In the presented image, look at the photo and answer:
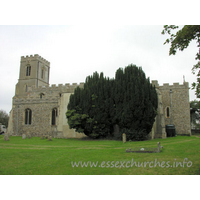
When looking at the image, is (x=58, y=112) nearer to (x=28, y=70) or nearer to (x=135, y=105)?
(x=135, y=105)

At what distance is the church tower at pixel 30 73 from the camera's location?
4524 centimetres

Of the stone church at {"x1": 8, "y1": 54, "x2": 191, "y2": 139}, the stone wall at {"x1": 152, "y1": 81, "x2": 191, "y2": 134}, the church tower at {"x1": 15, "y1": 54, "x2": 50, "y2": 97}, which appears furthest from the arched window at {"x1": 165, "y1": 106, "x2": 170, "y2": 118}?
the church tower at {"x1": 15, "y1": 54, "x2": 50, "y2": 97}

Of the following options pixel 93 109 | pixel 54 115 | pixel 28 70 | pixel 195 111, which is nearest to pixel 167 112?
pixel 195 111

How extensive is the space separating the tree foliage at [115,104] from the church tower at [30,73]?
25.9 m

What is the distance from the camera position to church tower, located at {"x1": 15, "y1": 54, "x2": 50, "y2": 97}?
4524cm

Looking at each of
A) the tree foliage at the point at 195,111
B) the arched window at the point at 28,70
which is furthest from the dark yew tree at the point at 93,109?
the arched window at the point at 28,70

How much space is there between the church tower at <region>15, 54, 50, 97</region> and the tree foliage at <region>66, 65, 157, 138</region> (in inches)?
1018

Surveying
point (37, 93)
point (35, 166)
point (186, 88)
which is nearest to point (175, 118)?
point (186, 88)

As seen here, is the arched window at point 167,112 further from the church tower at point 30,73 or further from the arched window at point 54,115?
the church tower at point 30,73

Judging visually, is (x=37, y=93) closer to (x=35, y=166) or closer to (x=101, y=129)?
(x=101, y=129)

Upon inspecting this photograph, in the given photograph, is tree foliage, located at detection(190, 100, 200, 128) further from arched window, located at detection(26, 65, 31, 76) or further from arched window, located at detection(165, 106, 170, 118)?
arched window, located at detection(26, 65, 31, 76)

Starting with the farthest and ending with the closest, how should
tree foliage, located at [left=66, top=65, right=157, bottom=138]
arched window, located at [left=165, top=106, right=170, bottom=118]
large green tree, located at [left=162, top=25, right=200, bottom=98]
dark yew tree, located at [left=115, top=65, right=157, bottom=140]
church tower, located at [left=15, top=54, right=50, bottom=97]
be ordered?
church tower, located at [left=15, top=54, right=50, bottom=97], arched window, located at [left=165, top=106, right=170, bottom=118], tree foliage, located at [left=66, top=65, right=157, bottom=138], dark yew tree, located at [left=115, top=65, right=157, bottom=140], large green tree, located at [left=162, top=25, right=200, bottom=98]

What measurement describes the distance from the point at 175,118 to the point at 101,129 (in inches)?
480

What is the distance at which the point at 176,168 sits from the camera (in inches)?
269
